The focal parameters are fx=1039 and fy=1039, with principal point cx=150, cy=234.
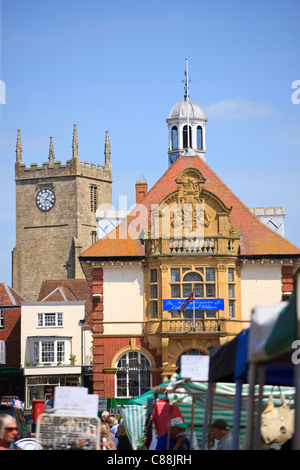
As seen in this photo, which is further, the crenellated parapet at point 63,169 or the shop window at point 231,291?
the crenellated parapet at point 63,169

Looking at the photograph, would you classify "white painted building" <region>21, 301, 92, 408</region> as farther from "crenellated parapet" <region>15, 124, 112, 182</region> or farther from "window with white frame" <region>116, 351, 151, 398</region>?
"crenellated parapet" <region>15, 124, 112, 182</region>

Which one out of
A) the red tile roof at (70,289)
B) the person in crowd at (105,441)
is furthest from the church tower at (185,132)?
the person in crowd at (105,441)

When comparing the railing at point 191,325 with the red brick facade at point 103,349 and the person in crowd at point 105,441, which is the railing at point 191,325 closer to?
the red brick facade at point 103,349

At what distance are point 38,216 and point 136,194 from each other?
67.1 metres

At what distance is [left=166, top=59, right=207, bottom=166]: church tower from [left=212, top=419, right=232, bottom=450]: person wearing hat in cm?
4439

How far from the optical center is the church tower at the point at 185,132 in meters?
A: 62.1

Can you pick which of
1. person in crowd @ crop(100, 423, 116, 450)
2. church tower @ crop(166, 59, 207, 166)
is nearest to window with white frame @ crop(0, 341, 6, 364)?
church tower @ crop(166, 59, 207, 166)

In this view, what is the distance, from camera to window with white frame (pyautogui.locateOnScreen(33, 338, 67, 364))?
76.1 metres

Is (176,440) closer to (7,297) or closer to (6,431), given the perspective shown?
(6,431)

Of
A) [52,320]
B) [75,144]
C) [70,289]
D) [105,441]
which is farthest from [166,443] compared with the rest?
[75,144]

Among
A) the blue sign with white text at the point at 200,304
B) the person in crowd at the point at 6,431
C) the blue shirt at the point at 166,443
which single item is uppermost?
the blue sign with white text at the point at 200,304

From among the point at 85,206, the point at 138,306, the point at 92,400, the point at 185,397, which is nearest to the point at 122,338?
the point at 138,306

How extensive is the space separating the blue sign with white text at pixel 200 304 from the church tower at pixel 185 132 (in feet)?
49.3
